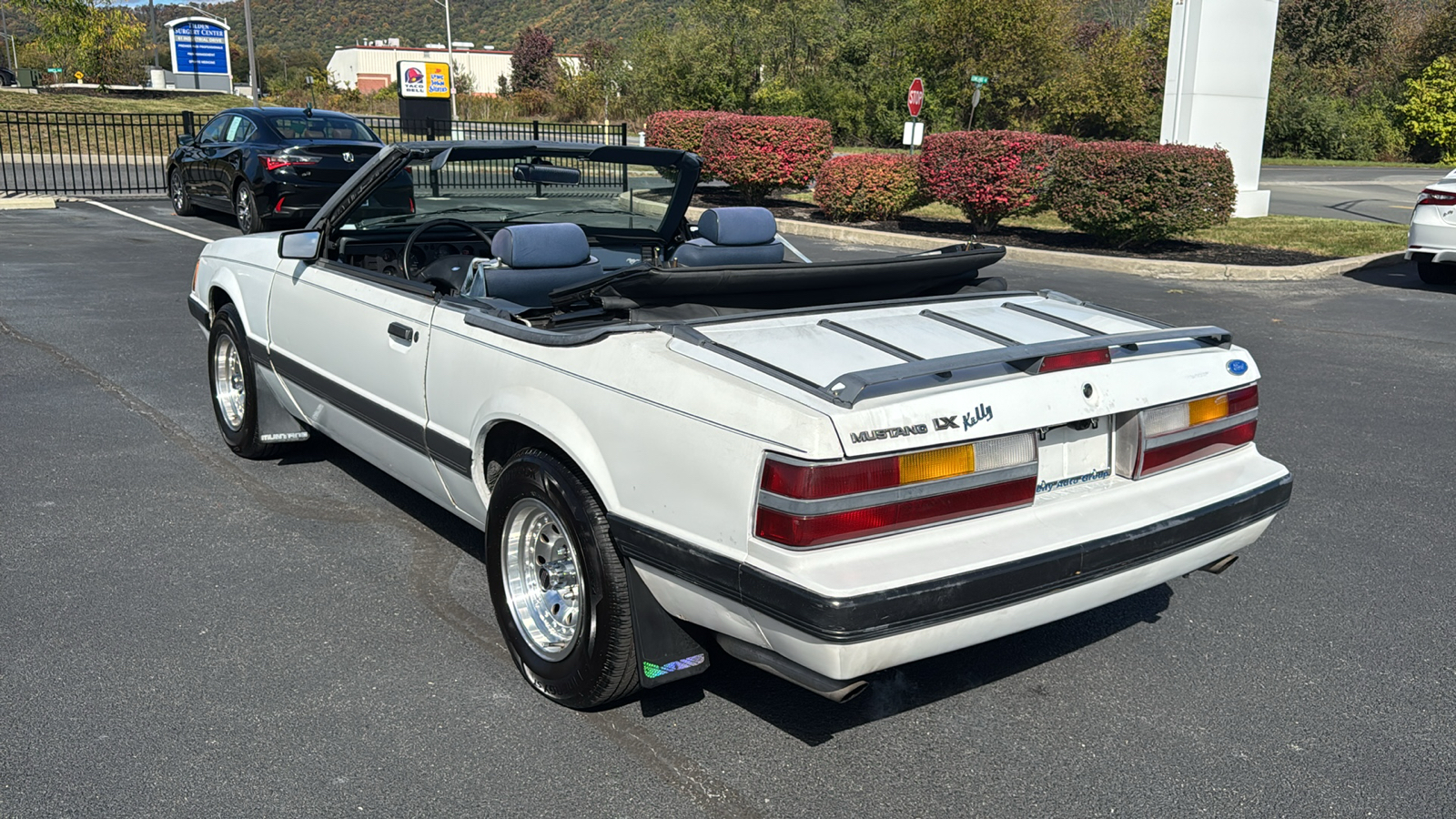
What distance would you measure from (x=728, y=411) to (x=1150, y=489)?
4.35 feet

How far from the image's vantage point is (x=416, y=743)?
3.24m

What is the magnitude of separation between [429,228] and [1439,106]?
33296mm

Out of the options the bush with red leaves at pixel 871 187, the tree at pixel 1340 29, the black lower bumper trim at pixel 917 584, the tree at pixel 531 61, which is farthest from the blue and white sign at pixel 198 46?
the black lower bumper trim at pixel 917 584

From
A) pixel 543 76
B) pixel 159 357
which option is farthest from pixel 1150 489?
pixel 543 76

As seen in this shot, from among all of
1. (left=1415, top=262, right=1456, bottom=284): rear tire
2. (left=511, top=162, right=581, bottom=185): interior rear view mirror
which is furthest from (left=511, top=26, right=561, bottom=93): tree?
(left=511, top=162, right=581, bottom=185): interior rear view mirror

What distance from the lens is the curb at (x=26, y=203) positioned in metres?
17.1

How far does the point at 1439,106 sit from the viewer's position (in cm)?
3070

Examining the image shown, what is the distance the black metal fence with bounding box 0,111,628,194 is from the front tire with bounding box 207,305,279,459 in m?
12.4

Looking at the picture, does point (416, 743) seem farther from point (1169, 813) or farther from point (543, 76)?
point (543, 76)

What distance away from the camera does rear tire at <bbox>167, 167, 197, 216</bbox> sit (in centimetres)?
1659

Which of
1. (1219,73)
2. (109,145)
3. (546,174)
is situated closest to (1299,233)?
(1219,73)

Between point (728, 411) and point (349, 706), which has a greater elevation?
point (728, 411)

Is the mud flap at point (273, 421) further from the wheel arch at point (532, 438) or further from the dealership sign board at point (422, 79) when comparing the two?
the dealership sign board at point (422, 79)

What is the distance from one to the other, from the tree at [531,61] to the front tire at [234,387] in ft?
232
